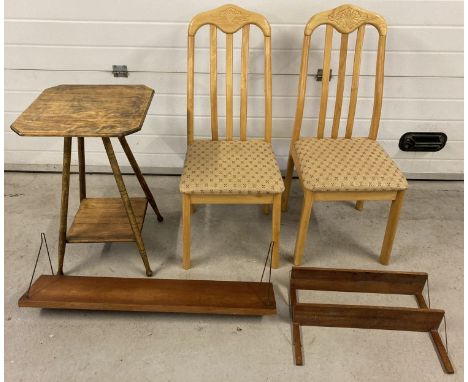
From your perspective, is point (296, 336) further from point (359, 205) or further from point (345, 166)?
point (359, 205)

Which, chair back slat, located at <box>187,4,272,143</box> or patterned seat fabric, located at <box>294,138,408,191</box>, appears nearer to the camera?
patterned seat fabric, located at <box>294,138,408,191</box>

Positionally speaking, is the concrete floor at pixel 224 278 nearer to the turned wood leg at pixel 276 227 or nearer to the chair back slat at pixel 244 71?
the turned wood leg at pixel 276 227

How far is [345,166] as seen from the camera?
182 centimetres

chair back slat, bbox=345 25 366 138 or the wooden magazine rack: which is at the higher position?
chair back slat, bbox=345 25 366 138

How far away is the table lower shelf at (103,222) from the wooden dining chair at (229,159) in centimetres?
31

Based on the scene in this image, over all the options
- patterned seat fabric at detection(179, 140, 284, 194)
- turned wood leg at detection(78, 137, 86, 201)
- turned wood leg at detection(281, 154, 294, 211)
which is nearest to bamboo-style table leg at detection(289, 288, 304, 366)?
patterned seat fabric at detection(179, 140, 284, 194)

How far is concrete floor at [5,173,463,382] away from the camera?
61.7 inches

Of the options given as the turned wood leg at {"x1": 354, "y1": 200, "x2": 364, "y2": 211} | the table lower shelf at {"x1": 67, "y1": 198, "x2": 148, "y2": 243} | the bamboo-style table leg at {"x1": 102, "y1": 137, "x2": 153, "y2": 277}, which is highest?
the bamboo-style table leg at {"x1": 102, "y1": 137, "x2": 153, "y2": 277}

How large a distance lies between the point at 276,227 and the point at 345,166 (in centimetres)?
40

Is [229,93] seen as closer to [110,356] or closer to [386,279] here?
[386,279]

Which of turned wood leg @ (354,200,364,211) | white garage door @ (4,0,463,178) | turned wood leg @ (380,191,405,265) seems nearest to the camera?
turned wood leg @ (380,191,405,265)

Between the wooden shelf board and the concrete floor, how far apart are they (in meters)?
0.07

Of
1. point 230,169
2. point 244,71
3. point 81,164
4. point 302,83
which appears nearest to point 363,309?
point 230,169

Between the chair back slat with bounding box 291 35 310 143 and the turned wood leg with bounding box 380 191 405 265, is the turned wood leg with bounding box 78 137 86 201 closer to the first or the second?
the chair back slat with bounding box 291 35 310 143
